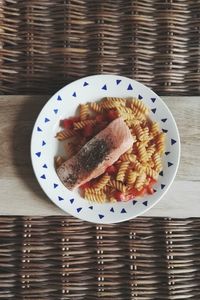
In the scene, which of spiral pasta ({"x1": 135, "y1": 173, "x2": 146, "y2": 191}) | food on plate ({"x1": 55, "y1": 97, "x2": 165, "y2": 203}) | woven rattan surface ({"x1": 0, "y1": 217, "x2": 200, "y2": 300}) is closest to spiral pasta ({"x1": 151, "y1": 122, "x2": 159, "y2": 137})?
food on plate ({"x1": 55, "y1": 97, "x2": 165, "y2": 203})

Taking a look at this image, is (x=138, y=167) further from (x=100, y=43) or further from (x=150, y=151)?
(x=100, y=43)

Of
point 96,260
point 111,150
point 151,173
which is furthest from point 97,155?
point 96,260

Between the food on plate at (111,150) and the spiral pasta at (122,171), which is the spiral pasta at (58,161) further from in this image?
the spiral pasta at (122,171)

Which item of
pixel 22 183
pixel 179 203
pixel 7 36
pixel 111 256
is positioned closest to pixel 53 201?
pixel 22 183

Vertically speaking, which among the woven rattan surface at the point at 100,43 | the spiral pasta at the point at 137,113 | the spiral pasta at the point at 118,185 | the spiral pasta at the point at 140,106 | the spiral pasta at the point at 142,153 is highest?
the woven rattan surface at the point at 100,43

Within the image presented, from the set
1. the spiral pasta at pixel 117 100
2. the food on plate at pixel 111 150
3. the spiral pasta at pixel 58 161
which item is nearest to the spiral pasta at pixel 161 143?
the food on plate at pixel 111 150

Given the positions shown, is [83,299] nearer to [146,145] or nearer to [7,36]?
[146,145]

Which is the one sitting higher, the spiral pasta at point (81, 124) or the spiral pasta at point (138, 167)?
the spiral pasta at point (81, 124)
